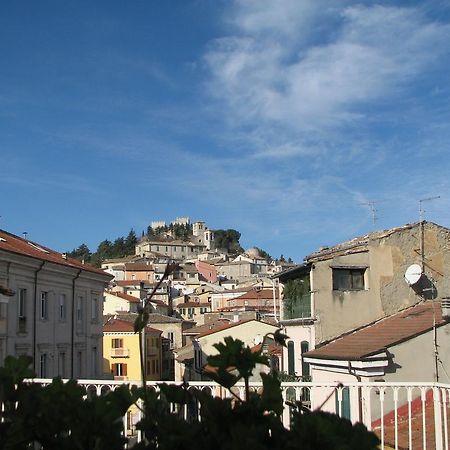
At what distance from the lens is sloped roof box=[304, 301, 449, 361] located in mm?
14633

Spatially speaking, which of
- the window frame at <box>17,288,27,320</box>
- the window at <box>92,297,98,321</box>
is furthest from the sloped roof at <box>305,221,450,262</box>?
the window at <box>92,297,98,321</box>

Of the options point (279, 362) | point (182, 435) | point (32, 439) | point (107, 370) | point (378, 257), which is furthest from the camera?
point (107, 370)

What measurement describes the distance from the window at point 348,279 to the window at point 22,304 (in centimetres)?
1297

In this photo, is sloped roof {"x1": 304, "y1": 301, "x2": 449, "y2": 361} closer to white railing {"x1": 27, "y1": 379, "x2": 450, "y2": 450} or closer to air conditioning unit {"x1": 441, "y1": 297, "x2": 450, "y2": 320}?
air conditioning unit {"x1": 441, "y1": 297, "x2": 450, "y2": 320}

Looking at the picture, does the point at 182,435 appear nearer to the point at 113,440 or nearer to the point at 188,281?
the point at 113,440

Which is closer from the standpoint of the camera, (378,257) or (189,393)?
(189,393)

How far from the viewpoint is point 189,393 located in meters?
2.89

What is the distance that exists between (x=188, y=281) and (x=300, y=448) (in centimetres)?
11196

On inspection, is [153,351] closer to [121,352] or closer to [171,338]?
[121,352]

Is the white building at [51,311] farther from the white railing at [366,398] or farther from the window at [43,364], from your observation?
the white railing at [366,398]

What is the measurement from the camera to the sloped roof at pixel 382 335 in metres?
14.6

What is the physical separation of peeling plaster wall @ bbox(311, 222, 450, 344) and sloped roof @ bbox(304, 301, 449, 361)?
24.9 inches

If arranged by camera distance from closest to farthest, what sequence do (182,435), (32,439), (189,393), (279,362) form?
(182,435) → (32,439) → (189,393) → (279,362)

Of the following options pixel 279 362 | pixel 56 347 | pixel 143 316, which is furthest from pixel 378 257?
pixel 143 316
